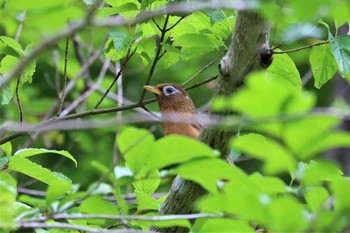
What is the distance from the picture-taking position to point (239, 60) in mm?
2635

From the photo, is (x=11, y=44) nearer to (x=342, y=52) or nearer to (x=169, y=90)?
(x=342, y=52)

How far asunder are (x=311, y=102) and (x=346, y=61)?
1.72 metres

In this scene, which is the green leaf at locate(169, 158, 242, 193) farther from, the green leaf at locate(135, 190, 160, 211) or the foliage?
the green leaf at locate(135, 190, 160, 211)

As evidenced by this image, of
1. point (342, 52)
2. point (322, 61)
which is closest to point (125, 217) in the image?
point (342, 52)

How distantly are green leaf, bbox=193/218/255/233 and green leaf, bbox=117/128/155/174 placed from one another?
12.8 inches

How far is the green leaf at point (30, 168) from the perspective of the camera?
9.61ft

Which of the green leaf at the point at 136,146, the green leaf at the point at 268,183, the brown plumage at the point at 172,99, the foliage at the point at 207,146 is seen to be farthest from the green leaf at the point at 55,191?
the brown plumage at the point at 172,99

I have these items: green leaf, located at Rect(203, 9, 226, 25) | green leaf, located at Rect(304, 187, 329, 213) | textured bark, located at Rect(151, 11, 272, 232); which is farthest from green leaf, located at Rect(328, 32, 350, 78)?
green leaf, located at Rect(304, 187, 329, 213)

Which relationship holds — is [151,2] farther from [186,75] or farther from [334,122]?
[186,75]

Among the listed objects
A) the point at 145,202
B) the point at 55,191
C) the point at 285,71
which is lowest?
the point at 145,202

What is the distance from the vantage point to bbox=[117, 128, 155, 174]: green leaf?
2094 mm

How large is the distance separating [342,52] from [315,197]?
125cm

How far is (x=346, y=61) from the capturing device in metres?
3.25

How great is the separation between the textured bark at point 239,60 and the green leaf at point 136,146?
1.82ft
